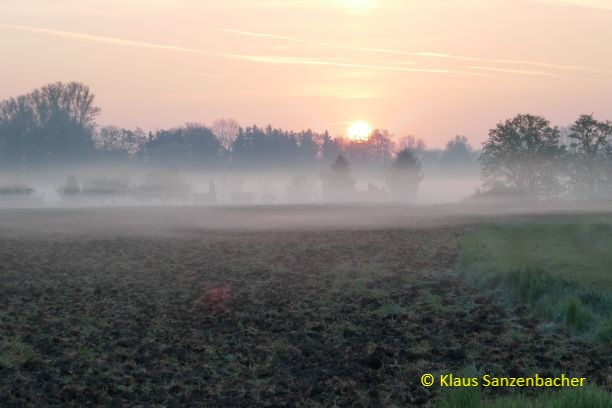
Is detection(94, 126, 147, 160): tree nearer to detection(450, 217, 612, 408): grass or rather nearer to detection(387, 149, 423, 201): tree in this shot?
detection(387, 149, 423, 201): tree

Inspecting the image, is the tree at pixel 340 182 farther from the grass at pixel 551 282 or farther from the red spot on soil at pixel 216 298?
the red spot on soil at pixel 216 298

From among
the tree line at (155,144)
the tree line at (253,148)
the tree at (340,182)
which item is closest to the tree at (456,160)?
the tree line at (155,144)

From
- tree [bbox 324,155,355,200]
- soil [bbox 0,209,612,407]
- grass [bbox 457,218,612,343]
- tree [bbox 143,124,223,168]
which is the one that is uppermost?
tree [bbox 143,124,223,168]

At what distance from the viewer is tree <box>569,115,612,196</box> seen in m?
104

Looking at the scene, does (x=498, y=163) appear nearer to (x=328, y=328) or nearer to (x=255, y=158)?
(x=255, y=158)

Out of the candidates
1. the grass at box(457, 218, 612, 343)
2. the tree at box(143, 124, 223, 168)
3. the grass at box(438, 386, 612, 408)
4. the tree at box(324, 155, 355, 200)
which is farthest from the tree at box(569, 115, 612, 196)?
the grass at box(438, 386, 612, 408)

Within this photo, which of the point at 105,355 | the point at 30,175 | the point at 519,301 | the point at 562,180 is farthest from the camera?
the point at 30,175

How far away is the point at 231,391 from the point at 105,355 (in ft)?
12.2

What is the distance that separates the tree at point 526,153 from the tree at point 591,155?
13.1ft

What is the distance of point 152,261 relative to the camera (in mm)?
31312

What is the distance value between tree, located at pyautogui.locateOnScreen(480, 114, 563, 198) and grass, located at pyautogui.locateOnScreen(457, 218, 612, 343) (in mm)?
63998

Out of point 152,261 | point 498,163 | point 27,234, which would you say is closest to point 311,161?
point 498,163

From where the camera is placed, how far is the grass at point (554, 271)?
54.0 feet

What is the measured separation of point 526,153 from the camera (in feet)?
337
